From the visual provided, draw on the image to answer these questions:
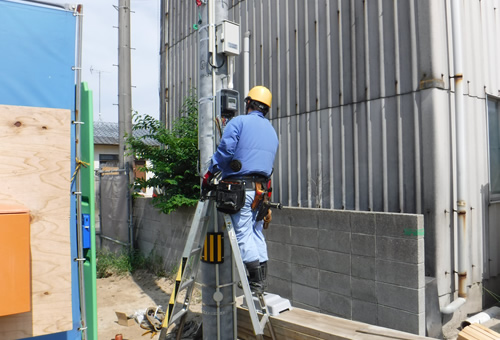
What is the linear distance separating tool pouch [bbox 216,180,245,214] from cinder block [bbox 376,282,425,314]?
6.18 ft

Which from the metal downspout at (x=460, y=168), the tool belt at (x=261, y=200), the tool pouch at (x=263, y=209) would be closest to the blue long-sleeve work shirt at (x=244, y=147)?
the tool belt at (x=261, y=200)

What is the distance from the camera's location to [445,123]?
13.7 feet

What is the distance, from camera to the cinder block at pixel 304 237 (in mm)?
4809

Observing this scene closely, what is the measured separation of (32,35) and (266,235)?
3633mm

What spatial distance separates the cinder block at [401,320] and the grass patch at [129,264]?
416 centimetres

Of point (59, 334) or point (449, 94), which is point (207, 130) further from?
point (449, 94)

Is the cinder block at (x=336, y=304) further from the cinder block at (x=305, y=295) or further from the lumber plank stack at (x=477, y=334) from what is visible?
the lumber plank stack at (x=477, y=334)

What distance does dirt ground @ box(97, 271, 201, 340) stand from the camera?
16.2 ft

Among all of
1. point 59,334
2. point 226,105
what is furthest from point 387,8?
point 59,334

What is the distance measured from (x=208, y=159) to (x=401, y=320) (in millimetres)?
2437

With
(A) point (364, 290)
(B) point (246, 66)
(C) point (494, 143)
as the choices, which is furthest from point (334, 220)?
(B) point (246, 66)

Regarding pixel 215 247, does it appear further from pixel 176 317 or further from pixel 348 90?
pixel 348 90

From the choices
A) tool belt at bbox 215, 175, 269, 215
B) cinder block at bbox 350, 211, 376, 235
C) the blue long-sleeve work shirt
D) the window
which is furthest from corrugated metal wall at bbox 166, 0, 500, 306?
tool belt at bbox 215, 175, 269, 215

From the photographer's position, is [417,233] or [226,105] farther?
[417,233]
